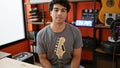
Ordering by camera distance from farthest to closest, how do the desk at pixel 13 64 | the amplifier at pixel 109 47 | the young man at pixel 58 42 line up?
the amplifier at pixel 109 47
the young man at pixel 58 42
the desk at pixel 13 64

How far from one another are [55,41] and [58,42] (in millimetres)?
37

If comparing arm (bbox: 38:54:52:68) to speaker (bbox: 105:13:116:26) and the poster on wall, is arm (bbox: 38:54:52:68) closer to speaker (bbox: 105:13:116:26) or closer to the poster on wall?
speaker (bbox: 105:13:116:26)

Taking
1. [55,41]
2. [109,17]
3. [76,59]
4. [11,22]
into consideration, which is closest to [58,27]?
[55,41]

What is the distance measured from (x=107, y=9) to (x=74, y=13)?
80 cm

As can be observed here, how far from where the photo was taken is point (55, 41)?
1.69 meters

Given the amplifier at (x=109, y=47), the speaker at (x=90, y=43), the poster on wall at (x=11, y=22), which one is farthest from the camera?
the poster on wall at (x=11, y=22)

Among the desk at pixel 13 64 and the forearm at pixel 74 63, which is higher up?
the desk at pixel 13 64

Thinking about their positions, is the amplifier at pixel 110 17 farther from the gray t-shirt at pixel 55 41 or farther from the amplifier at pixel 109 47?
the gray t-shirt at pixel 55 41

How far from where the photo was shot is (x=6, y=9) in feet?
10.3

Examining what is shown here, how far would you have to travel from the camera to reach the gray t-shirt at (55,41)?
1.70 m

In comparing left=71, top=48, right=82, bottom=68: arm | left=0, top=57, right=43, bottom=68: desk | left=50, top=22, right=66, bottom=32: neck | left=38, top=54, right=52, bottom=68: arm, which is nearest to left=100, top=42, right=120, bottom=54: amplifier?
left=71, top=48, right=82, bottom=68: arm

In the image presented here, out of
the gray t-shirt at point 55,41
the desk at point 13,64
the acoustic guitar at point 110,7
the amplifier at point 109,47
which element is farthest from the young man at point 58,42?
the acoustic guitar at point 110,7

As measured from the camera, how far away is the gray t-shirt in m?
1.70

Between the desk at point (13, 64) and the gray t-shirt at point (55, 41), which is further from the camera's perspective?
the gray t-shirt at point (55, 41)
